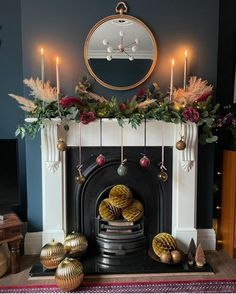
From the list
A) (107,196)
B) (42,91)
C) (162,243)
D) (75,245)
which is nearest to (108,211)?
(107,196)

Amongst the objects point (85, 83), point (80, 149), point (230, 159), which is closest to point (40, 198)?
point (80, 149)

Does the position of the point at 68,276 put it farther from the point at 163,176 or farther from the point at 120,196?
the point at 163,176

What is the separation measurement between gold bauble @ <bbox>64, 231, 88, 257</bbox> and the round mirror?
1369mm

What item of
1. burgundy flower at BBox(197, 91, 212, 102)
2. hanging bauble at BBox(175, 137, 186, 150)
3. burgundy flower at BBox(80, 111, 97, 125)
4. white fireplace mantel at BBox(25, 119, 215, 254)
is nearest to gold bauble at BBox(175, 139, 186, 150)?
hanging bauble at BBox(175, 137, 186, 150)

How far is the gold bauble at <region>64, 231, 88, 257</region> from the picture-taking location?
225 centimetres

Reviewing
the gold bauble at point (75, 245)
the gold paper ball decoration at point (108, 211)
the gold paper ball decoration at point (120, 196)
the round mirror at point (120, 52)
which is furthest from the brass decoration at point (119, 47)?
the gold bauble at point (75, 245)

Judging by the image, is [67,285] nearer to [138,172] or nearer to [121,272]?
[121,272]

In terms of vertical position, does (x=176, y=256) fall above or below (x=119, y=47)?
below

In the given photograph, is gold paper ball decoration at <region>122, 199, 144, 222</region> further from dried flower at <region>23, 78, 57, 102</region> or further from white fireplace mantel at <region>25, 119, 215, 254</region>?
dried flower at <region>23, 78, 57, 102</region>

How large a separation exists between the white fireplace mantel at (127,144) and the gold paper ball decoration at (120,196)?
40 centimetres

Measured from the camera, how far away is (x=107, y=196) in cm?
250

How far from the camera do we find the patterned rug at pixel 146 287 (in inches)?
75.5

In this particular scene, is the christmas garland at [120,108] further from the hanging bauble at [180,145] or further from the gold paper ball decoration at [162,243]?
the gold paper ball decoration at [162,243]

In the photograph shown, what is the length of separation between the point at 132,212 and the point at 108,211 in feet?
0.71
